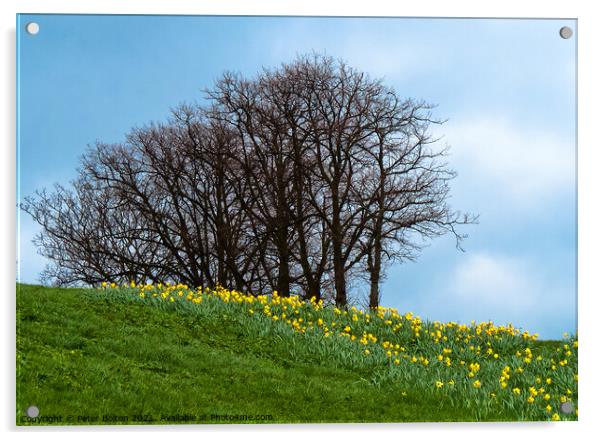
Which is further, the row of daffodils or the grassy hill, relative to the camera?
the row of daffodils

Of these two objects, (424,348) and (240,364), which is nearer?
(240,364)

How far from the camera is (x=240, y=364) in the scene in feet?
24.7

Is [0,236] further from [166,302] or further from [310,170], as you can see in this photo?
[310,170]

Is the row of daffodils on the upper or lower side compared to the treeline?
lower

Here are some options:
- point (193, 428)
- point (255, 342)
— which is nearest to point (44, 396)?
point (193, 428)

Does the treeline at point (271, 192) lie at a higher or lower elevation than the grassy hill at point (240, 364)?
higher

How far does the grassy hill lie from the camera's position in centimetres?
695

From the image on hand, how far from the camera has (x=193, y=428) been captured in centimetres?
705

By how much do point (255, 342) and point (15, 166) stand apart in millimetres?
3207

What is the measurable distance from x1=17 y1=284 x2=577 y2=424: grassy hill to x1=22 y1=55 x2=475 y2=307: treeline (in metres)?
0.40

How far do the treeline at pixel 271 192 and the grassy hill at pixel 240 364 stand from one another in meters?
0.40

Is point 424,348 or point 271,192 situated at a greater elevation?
point 271,192

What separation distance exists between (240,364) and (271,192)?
1998mm

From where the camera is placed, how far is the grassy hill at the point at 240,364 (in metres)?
6.95
